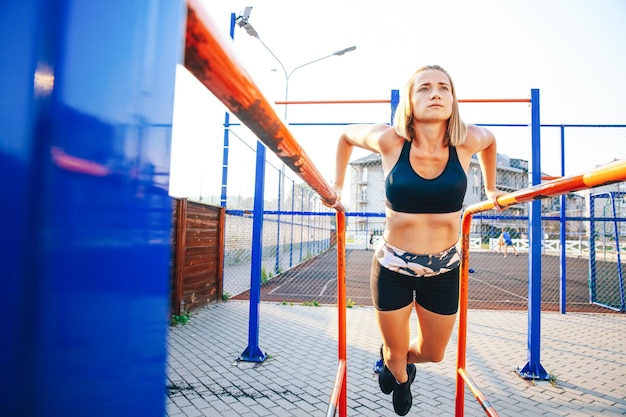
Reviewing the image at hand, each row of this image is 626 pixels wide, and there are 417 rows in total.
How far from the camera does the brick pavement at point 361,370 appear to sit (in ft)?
9.64

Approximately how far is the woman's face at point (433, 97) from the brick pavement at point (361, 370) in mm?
2277

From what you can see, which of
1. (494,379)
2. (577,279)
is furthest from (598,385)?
(577,279)

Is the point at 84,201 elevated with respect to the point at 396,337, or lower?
elevated

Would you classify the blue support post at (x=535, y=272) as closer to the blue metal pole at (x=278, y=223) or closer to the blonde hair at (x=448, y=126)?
the blonde hair at (x=448, y=126)

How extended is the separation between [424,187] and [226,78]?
166 cm

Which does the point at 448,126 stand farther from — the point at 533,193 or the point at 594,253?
the point at 594,253

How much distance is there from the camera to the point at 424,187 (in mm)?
2008

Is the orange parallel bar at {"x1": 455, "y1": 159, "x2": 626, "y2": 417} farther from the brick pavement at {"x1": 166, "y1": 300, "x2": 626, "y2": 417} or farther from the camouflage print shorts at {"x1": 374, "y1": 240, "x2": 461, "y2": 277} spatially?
the brick pavement at {"x1": 166, "y1": 300, "x2": 626, "y2": 417}

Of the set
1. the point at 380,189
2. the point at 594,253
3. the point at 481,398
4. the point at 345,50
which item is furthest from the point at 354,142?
the point at 345,50

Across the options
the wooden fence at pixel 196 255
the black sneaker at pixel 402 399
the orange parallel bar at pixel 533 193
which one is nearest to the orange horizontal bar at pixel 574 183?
the orange parallel bar at pixel 533 193

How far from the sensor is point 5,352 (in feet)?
0.82

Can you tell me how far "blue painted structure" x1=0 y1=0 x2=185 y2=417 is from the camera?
25cm

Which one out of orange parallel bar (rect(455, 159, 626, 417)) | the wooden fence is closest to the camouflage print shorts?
orange parallel bar (rect(455, 159, 626, 417))

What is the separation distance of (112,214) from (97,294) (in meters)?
0.07
